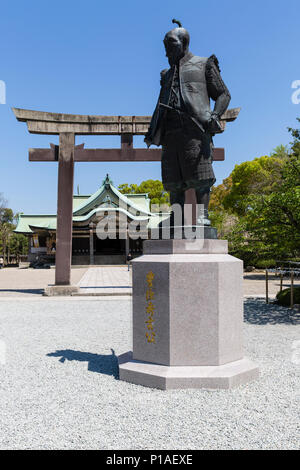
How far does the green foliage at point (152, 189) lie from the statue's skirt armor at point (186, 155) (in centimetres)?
3650

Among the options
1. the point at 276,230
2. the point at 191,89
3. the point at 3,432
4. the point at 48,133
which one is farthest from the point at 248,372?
the point at 48,133

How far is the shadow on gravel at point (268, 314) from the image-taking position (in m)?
7.00

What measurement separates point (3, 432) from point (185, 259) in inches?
84.1

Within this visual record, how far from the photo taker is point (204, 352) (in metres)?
3.45

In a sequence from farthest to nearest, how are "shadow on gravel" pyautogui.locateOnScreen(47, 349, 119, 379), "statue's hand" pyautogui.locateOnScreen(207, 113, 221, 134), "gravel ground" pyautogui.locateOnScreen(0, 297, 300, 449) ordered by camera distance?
"shadow on gravel" pyautogui.locateOnScreen(47, 349, 119, 379) → "statue's hand" pyautogui.locateOnScreen(207, 113, 221, 134) → "gravel ground" pyautogui.locateOnScreen(0, 297, 300, 449)

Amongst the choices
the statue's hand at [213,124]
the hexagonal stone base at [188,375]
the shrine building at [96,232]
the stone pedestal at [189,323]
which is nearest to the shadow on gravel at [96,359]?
the hexagonal stone base at [188,375]

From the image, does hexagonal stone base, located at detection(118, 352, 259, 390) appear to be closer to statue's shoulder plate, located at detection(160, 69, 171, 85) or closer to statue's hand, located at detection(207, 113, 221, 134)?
statue's hand, located at detection(207, 113, 221, 134)

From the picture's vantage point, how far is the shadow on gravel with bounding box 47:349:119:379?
4.01m

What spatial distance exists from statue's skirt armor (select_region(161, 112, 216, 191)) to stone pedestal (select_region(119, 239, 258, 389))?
871mm

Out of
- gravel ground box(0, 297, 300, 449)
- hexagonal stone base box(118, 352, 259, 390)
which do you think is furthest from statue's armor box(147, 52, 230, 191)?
gravel ground box(0, 297, 300, 449)

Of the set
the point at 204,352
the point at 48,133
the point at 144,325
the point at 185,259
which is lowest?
the point at 204,352

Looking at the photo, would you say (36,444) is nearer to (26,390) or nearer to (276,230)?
(26,390)

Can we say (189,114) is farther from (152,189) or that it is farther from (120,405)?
(152,189)

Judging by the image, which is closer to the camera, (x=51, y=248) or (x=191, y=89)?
(x=191, y=89)
